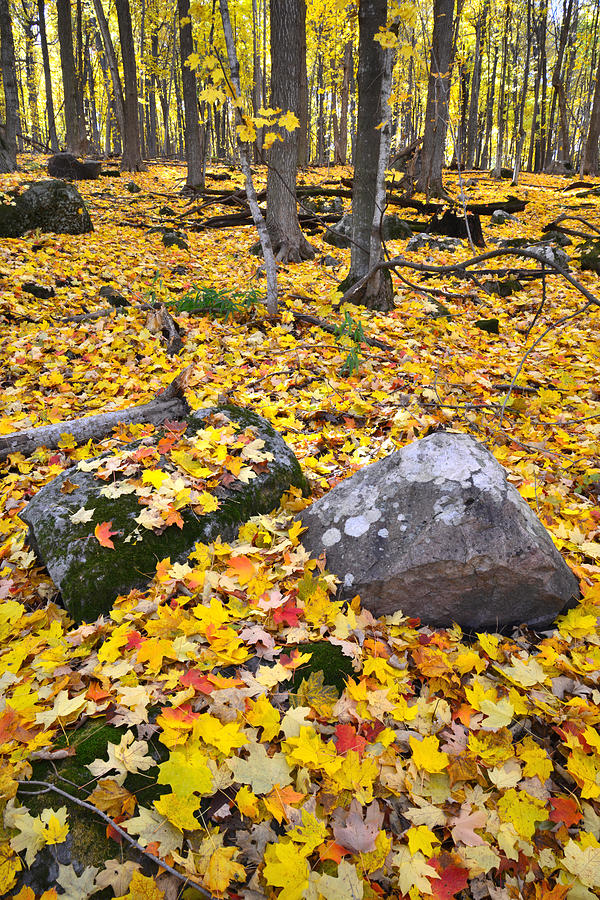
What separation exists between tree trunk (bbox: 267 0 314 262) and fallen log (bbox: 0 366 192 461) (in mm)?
3812

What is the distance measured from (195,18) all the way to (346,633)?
563cm

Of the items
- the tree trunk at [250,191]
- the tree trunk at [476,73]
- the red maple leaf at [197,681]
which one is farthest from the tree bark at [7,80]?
the tree trunk at [476,73]

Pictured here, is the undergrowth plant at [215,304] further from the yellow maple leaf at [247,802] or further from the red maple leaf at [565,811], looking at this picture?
the red maple leaf at [565,811]

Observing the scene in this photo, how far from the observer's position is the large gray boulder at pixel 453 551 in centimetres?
210

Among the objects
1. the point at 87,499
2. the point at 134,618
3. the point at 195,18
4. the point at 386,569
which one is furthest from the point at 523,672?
the point at 195,18

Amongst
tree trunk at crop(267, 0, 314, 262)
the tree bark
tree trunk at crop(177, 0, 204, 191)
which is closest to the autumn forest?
tree trunk at crop(267, 0, 314, 262)

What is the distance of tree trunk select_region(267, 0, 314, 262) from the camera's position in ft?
21.3

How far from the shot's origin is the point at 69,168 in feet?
44.8

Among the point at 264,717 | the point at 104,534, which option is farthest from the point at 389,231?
the point at 264,717

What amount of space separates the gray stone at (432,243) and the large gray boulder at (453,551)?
733cm

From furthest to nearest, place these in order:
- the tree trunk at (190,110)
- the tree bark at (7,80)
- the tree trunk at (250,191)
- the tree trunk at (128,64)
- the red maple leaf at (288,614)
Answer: the tree trunk at (128,64)
the tree trunk at (190,110)
the tree bark at (7,80)
the tree trunk at (250,191)
the red maple leaf at (288,614)

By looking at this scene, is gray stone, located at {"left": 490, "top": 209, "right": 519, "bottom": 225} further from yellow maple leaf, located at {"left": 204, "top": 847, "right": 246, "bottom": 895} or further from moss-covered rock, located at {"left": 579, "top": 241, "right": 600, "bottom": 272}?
yellow maple leaf, located at {"left": 204, "top": 847, "right": 246, "bottom": 895}

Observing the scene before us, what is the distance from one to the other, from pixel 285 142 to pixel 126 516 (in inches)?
259

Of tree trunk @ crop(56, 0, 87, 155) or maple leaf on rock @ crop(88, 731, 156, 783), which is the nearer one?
maple leaf on rock @ crop(88, 731, 156, 783)
